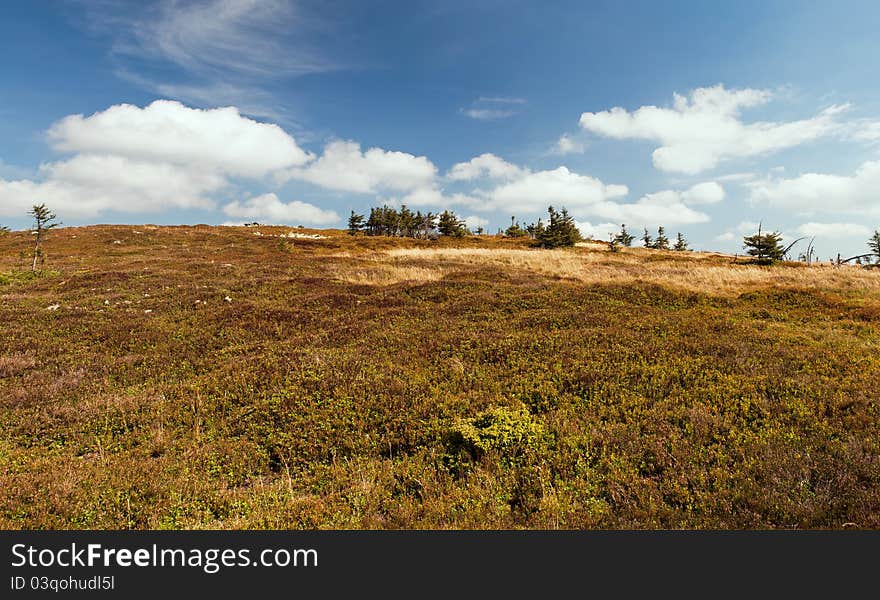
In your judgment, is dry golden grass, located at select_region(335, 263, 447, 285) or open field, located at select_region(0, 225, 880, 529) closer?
open field, located at select_region(0, 225, 880, 529)

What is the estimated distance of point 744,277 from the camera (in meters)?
24.2

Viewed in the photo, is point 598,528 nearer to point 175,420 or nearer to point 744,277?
point 175,420

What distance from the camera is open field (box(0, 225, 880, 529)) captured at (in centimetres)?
560

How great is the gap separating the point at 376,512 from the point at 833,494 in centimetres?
618

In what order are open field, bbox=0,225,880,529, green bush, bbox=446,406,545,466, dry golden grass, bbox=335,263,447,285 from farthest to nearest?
1. dry golden grass, bbox=335,263,447,285
2. green bush, bbox=446,406,545,466
3. open field, bbox=0,225,880,529

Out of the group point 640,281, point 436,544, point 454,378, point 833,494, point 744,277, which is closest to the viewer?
point 436,544

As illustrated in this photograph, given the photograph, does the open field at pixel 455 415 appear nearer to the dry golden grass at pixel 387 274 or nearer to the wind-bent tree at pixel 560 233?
the dry golden grass at pixel 387 274

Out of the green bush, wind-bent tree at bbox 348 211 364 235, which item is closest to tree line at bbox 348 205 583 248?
wind-bent tree at bbox 348 211 364 235

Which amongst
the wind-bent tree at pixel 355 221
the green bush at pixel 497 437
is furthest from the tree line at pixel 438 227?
the green bush at pixel 497 437

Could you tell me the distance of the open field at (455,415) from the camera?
18.4 ft

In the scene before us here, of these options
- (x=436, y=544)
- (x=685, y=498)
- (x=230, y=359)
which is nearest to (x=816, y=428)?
(x=685, y=498)

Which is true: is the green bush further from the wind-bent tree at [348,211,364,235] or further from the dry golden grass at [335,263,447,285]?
the wind-bent tree at [348,211,364,235]

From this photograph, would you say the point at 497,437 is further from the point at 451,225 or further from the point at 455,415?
the point at 451,225

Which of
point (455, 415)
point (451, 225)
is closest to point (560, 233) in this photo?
point (451, 225)
